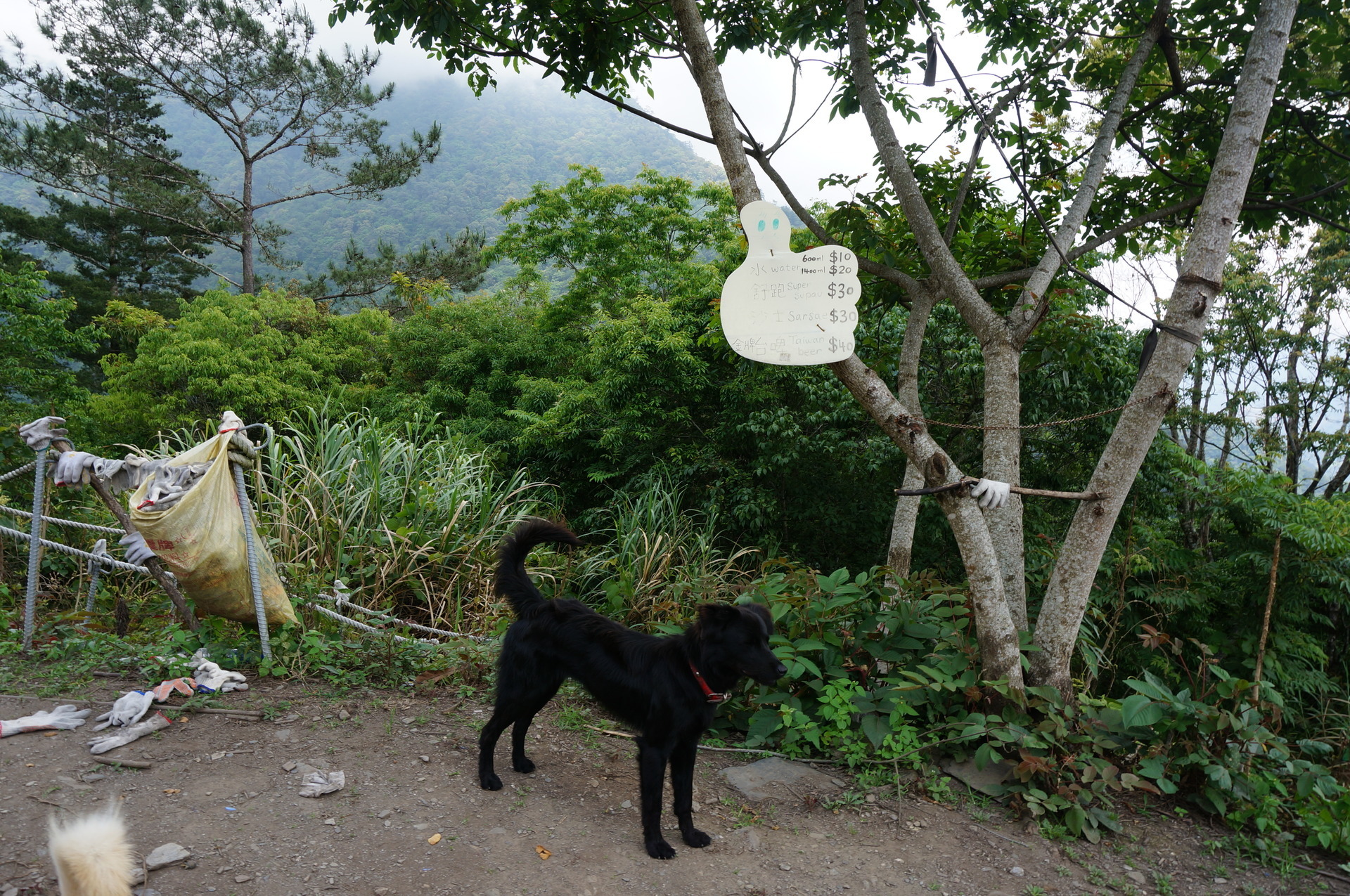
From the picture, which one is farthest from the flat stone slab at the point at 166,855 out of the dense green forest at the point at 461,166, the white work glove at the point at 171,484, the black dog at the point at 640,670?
the dense green forest at the point at 461,166

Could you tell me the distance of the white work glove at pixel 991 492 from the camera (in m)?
2.91

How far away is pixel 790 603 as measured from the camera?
3.51m

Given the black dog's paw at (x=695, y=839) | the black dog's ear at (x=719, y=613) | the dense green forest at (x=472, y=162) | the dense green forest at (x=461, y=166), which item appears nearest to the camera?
the black dog's ear at (x=719, y=613)

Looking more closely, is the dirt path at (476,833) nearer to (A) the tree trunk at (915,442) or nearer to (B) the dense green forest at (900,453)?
(B) the dense green forest at (900,453)

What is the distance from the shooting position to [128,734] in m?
2.87

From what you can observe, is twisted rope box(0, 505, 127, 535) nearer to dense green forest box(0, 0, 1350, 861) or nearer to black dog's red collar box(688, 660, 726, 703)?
dense green forest box(0, 0, 1350, 861)

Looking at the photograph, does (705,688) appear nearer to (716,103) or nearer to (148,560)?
(716,103)

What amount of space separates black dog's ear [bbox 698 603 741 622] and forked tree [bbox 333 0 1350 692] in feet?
3.88

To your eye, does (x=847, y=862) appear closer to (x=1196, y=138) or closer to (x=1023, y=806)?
(x=1023, y=806)

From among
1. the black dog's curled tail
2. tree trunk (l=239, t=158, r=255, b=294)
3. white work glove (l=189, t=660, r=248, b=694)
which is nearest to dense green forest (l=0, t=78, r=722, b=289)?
tree trunk (l=239, t=158, r=255, b=294)

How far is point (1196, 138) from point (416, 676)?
4.96m

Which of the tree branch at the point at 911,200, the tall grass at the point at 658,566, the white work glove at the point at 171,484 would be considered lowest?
the tall grass at the point at 658,566

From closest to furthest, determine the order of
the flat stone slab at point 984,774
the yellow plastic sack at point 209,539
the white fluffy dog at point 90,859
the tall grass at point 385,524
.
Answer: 1. the white fluffy dog at point 90,859
2. the flat stone slab at point 984,774
3. the yellow plastic sack at point 209,539
4. the tall grass at point 385,524

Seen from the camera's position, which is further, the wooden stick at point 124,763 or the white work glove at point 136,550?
the white work glove at point 136,550
